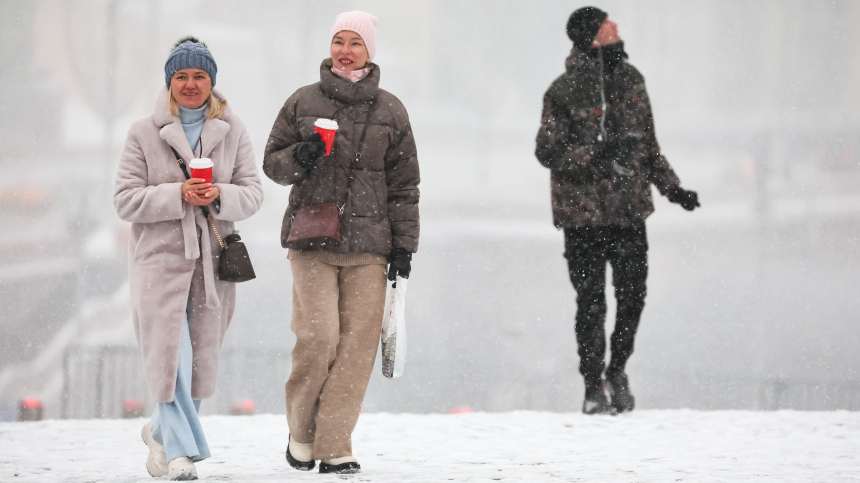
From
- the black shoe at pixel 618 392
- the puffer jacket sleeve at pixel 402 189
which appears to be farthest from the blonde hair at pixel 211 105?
the black shoe at pixel 618 392

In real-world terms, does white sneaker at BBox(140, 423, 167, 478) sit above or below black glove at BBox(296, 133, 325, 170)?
below

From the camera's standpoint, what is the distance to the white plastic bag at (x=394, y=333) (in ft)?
15.5

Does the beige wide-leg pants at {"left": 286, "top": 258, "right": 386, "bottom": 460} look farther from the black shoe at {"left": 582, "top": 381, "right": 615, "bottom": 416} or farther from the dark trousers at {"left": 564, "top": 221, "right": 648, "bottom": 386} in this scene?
the black shoe at {"left": 582, "top": 381, "right": 615, "bottom": 416}

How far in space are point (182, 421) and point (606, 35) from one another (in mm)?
3616

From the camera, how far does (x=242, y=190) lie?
15.2 ft

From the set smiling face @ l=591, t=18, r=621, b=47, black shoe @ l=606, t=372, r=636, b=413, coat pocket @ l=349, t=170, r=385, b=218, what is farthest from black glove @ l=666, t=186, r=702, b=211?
coat pocket @ l=349, t=170, r=385, b=218

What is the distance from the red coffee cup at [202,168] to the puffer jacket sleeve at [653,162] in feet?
10.2

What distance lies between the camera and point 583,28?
6488mm

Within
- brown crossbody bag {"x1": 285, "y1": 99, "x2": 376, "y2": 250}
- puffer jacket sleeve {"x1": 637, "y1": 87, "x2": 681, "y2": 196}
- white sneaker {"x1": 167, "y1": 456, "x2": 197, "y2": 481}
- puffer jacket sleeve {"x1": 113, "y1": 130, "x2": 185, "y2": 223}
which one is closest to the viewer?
white sneaker {"x1": 167, "y1": 456, "x2": 197, "y2": 481}

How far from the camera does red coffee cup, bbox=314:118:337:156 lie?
444 cm

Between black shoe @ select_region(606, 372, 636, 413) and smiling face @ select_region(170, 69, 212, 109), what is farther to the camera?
black shoe @ select_region(606, 372, 636, 413)

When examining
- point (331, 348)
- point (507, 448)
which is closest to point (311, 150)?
point (331, 348)

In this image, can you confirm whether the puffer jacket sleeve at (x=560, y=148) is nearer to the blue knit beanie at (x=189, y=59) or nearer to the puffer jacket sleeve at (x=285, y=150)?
the puffer jacket sleeve at (x=285, y=150)

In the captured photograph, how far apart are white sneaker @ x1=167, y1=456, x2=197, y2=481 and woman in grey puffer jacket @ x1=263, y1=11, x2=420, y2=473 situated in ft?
1.72
